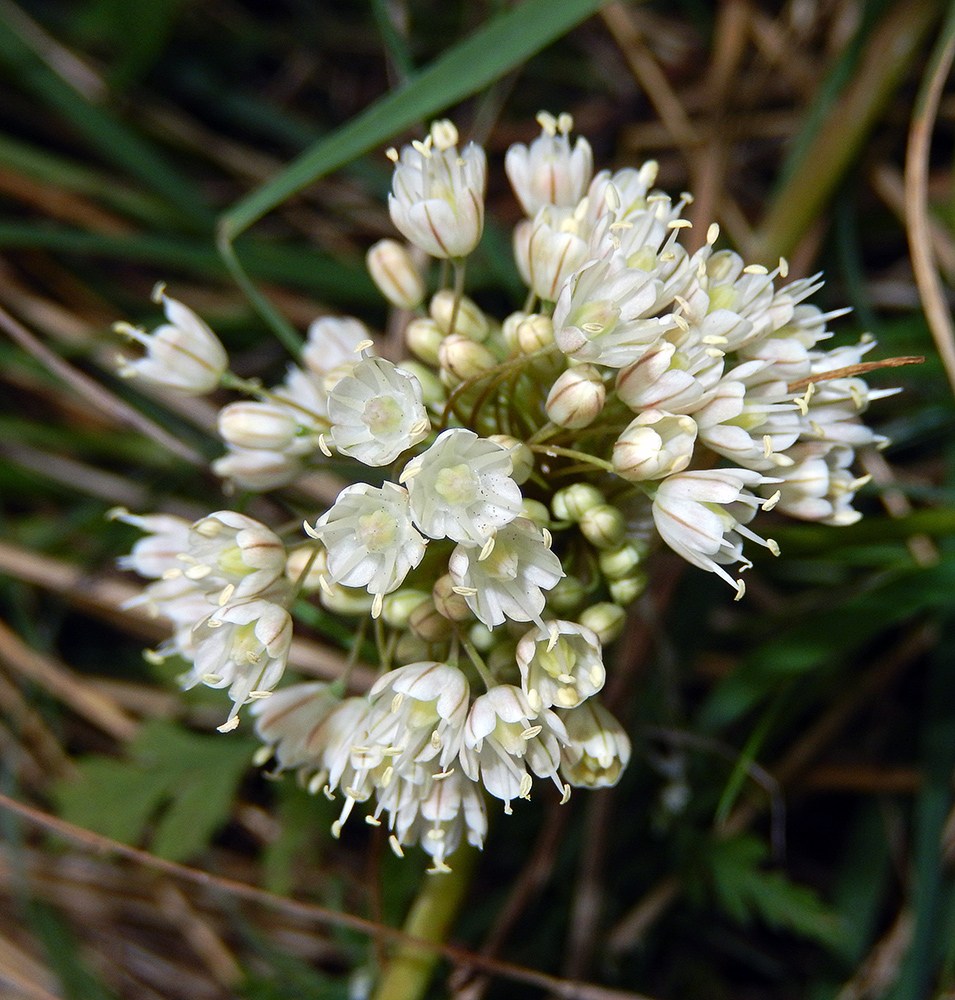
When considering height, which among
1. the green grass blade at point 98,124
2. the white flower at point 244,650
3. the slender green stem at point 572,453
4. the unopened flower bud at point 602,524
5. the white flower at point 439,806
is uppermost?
the green grass blade at point 98,124

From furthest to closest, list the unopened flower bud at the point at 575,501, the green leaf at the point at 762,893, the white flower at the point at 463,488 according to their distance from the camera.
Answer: the green leaf at the point at 762,893 < the unopened flower bud at the point at 575,501 < the white flower at the point at 463,488

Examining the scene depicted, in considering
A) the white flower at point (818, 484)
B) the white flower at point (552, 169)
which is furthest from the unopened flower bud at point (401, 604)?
the white flower at point (552, 169)

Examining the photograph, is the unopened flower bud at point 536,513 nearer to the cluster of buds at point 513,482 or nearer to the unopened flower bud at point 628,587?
the cluster of buds at point 513,482

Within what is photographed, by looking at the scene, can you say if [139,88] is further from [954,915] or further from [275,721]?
[954,915]

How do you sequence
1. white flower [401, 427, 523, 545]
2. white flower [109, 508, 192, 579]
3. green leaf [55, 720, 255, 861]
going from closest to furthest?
white flower [401, 427, 523, 545]
white flower [109, 508, 192, 579]
green leaf [55, 720, 255, 861]

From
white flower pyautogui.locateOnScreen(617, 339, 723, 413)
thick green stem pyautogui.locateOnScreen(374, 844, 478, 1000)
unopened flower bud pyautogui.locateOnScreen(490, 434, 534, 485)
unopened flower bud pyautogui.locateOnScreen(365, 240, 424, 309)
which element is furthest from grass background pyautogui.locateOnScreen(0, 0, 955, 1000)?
unopened flower bud pyautogui.locateOnScreen(490, 434, 534, 485)

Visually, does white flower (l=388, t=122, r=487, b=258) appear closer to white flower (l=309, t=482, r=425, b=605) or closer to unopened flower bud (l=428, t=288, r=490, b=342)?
unopened flower bud (l=428, t=288, r=490, b=342)

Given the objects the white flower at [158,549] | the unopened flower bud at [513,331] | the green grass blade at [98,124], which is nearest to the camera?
the unopened flower bud at [513,331]
